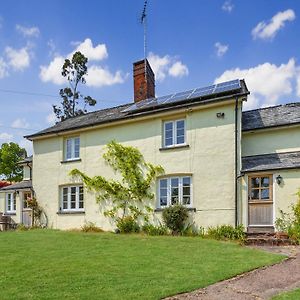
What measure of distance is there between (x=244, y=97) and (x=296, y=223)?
599cm

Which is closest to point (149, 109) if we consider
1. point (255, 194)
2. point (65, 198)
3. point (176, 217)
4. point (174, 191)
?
point (174, 191)

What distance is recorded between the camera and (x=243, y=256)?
11.3 metres

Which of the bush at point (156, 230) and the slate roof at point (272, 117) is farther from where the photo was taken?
the bush at point (156, 230)

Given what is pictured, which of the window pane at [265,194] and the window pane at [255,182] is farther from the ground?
the window pane at [255,182]

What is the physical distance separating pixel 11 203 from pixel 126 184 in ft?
36.9

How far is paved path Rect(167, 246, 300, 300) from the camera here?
7.57 metres

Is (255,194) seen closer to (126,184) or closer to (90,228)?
(126,184)

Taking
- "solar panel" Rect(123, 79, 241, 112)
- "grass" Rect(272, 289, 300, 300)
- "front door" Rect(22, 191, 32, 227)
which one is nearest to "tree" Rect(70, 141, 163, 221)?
"solar panel" Rect(123, 79, 241, 112)

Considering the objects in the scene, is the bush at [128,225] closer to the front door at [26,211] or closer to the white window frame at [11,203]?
the front door at [26,211]

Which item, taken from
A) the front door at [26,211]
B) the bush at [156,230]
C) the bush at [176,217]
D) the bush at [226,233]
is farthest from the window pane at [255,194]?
the front door at [26,211]

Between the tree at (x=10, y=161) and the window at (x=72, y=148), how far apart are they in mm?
23945

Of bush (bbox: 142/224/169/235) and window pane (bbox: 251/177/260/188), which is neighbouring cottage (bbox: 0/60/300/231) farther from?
bush (bbox: 142/224/169/235)

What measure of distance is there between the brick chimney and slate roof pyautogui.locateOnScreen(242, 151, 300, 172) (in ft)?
29.2

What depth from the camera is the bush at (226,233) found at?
15.4m
